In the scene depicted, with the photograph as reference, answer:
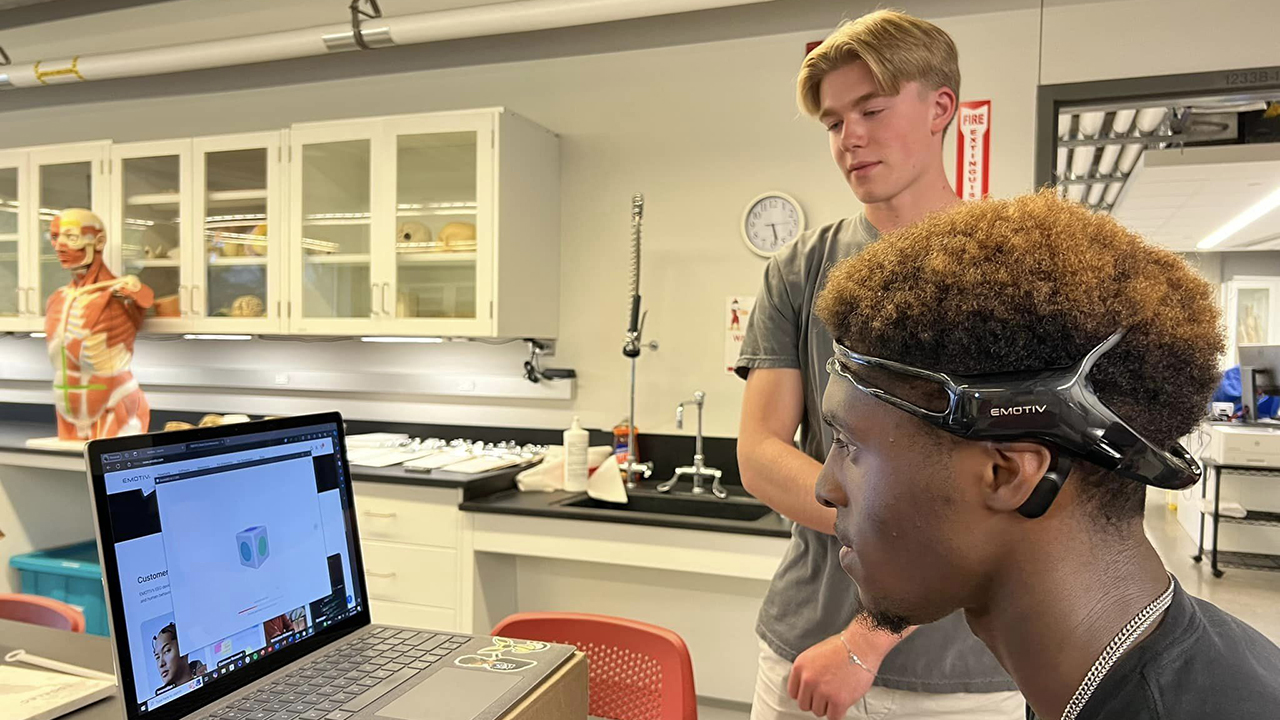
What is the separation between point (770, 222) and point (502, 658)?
234cm

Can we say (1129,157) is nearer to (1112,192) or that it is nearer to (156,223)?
(1112,192)

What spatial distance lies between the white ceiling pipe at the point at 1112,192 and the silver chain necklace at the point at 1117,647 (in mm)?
6375

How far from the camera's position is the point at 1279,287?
371 inches

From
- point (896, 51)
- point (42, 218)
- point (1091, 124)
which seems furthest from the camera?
point (1091, 124)

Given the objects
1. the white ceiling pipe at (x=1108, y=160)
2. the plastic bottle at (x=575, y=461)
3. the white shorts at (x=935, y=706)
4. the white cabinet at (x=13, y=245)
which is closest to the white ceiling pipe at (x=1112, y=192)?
the white ceiling pipe at (x=1108, y=160)

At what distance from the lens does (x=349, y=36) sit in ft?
10.4

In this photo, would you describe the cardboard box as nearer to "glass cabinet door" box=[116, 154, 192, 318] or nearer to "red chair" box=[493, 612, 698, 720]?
"red chair" box=[493, 612, 698, 720]

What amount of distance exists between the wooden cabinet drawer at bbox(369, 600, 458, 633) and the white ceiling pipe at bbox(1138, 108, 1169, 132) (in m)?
3.59

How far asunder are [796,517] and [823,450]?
12 centimetres

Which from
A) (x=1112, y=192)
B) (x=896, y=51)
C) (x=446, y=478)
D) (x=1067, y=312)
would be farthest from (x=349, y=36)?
(x=1112, y=192)

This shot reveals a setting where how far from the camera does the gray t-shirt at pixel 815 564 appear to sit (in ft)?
3.68

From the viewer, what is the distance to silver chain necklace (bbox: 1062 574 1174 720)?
546 millimetres

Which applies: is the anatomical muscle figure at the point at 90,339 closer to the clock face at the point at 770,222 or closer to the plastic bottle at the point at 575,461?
the plastic bottle at the point at 575,461

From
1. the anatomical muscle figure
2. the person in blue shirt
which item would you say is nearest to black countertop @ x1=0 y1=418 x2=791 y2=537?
the anatomical muscle figure
